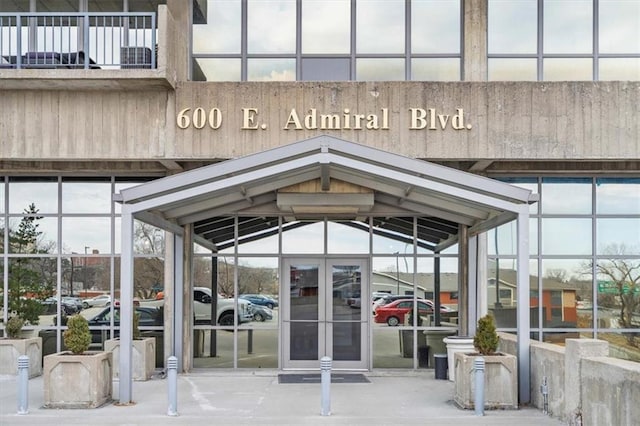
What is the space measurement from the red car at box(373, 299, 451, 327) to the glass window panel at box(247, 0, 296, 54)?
6237mm

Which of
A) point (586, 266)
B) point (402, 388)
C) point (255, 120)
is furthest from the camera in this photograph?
point (586, 266)

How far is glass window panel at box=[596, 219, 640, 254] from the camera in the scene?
17609 mm

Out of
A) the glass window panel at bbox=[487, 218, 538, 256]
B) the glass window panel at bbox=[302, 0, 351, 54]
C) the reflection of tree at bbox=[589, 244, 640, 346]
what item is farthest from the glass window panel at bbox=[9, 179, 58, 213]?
the reflection of tree at bbox=[589, 244, 640, 346]

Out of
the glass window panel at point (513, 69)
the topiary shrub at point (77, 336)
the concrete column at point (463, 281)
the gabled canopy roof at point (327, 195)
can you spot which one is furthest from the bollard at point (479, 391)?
the glass window panel at point (513, 69)

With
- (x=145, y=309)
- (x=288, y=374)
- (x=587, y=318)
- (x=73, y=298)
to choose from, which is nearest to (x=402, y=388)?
(x=288, y=374)

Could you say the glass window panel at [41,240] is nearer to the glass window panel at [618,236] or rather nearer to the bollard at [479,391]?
the bollard at [479,391]

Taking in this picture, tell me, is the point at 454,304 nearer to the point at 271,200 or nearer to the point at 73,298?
the point at 271,200

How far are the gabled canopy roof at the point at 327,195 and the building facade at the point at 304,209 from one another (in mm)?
105

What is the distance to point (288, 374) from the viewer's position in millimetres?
16969

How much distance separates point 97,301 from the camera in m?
17.8

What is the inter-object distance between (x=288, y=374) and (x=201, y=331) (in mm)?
2303

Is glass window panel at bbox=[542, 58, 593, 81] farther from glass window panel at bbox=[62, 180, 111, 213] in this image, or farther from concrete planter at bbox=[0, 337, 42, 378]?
concrete planter at bbox=[0, 337, 42, 378]

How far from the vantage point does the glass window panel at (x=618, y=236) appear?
1761 centimetres

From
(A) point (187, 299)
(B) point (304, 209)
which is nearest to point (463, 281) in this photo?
(B) point (304, 209)
